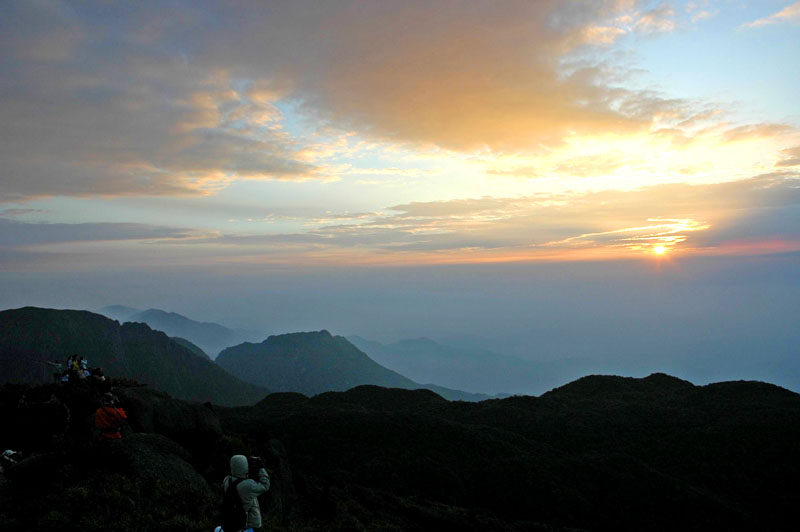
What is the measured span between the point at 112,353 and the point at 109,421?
179 meters

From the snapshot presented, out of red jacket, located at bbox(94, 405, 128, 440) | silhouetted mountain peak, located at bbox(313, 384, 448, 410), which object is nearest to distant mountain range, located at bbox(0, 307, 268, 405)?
silhouetted mountain peak, located at bbox(313, 384, 448, 410)

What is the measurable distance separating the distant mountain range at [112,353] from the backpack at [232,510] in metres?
153

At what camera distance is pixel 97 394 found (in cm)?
2416

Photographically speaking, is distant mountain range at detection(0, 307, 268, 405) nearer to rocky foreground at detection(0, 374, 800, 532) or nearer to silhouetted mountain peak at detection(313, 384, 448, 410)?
silhouetted mountain peak at detection(313, 384, 448, 410)

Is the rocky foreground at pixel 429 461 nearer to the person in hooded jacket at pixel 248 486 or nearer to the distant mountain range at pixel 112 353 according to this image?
the person in hooded jacket at pixel 248 486

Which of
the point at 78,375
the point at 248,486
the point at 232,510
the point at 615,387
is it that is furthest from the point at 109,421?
the point at 615,387

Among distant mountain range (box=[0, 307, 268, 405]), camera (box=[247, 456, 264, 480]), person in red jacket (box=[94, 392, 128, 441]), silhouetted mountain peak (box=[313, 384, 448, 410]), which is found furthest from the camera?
distant mountain range (box=[0, 307, 268, 405])

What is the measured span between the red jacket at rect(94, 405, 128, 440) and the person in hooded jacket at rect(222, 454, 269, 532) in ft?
28.5

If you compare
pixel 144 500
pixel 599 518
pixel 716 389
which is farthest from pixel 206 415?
pixel 716 389

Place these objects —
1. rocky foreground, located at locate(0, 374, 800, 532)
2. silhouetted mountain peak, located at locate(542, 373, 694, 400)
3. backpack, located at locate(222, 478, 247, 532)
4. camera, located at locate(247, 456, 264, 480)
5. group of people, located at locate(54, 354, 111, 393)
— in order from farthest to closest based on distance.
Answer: silhouetted mountain peak, located at locate(542, 373, 694, 400) → group of people, located at locate(54, 354, 111, 393) → rocky foreground, located at locate(0, 374, 800, 532) → camera, located at locate(247, 456, 264, 480) → backpack, located at locate(222, 478, 247, 532)

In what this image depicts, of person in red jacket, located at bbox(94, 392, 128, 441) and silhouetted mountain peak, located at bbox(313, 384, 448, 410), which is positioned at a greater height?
person in red jacket, located at bbox(94, 392, 128, 441)

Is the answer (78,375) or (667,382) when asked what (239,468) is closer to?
(78,375)

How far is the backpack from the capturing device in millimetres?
9766

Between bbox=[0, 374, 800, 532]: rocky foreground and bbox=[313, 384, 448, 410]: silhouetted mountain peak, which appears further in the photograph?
bbox=[313, 384, 448, 410]: silhouetted mountain peak
